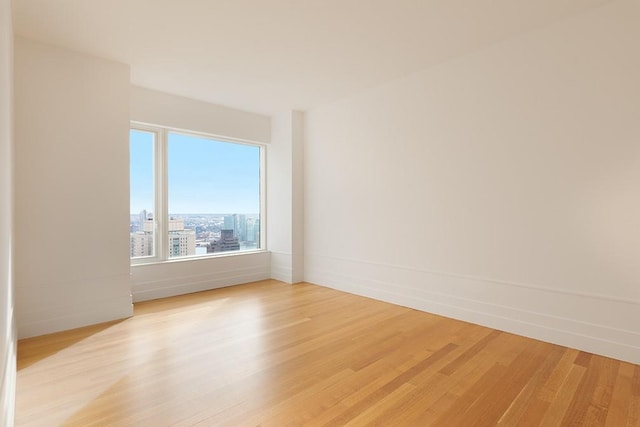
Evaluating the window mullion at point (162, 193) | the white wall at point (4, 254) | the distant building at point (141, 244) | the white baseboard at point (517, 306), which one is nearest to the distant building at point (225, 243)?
the window mullion at point (162, 193)

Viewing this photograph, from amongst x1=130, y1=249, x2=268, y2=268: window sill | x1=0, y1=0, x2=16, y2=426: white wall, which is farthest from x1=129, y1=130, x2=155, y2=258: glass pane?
x1=0, y1=0, x2=16, y2=426: white wall

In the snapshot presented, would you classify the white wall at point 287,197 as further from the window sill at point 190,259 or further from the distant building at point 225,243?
the distant building at point 225,243

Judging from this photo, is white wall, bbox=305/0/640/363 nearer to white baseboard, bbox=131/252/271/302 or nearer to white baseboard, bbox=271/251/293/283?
white baseboard, bbox=271/251/293/283

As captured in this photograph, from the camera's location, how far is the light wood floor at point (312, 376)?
1.95 m

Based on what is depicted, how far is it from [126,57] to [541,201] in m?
4.34

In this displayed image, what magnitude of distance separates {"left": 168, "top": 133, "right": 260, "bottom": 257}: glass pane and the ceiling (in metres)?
1.17

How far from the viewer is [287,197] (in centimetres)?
542

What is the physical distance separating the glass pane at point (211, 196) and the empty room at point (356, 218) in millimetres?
97

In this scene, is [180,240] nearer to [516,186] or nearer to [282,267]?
[282,267]

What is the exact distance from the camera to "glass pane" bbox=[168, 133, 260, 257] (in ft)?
15.9

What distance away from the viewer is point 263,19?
2898 mm

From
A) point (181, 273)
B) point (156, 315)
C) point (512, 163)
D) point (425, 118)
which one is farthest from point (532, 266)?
point (181, 273)

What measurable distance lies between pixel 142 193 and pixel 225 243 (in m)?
1.43

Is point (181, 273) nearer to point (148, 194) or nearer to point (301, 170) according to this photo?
point (148, 194)
